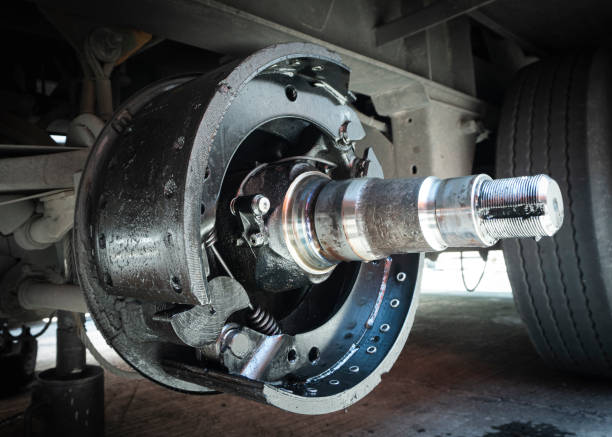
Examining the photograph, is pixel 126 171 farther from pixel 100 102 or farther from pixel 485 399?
pixel 485 399

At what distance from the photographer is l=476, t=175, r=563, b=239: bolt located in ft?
2.09

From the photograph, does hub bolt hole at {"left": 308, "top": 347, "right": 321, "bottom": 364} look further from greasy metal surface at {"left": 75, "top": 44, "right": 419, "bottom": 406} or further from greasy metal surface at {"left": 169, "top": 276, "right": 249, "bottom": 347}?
greasy metal surface at {"left": 169, "top": 276, "right": 249, "bottom": 347}

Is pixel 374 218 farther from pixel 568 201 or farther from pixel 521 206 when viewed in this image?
pixel 568 201

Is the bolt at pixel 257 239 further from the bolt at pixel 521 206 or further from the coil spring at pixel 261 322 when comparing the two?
the bolt at pixel 521 206

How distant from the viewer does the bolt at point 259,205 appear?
76 cm

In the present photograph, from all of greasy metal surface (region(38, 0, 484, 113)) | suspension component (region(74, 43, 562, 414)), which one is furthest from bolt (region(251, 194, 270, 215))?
greasy metal surface (region(38, 0, 484, 113))

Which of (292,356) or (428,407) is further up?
(292,356)

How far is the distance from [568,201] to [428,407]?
38.7 inches

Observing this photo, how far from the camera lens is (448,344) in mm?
3029

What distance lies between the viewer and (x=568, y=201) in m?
1.79

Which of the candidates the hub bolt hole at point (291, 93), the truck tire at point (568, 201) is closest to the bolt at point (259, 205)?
the hub bolt hole at point (291, 93)

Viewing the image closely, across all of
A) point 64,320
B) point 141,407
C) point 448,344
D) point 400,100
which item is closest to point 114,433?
point 141,407

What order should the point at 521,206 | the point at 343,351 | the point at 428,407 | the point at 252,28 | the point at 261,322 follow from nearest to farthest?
the point at 521,206, the point at 261,322, the point at 343,351, the point at 252,28, the point at 428,407

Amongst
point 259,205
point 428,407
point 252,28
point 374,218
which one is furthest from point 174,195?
point 428,407
